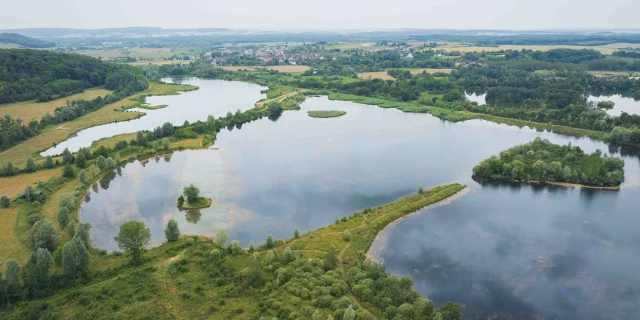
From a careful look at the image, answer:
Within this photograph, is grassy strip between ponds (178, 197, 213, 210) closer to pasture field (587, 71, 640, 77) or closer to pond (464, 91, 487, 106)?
pond (464, 91, 487, 106)

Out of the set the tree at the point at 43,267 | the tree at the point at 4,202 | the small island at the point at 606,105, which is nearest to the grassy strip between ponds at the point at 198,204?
the tree at the point at 43,267

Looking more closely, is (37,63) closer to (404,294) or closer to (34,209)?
(34,209)

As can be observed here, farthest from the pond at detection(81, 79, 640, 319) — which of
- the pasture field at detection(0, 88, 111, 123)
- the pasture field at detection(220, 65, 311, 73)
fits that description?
A: the pasture field at detection(220, 65, 311, 73)

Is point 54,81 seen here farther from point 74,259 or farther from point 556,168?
point 556,168

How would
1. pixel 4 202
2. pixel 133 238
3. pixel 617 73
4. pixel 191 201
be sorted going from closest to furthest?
pixel 133 238 → pixel 4 202 → pixel 191 201 → pixel 617 73

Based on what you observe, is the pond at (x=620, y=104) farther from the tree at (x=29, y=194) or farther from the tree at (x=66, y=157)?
the tree at (x=29, y=194)

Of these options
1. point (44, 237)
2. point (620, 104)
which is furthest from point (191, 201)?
point (620, 104)
